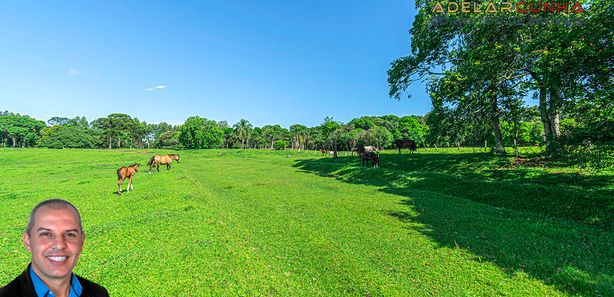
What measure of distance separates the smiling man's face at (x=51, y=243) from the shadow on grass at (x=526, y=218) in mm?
8432

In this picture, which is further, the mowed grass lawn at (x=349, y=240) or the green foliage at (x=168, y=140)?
the green foliage at (x=168, y=140)

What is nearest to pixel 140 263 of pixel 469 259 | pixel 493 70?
pixel 469 259

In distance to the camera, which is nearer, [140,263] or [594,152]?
[140,263]

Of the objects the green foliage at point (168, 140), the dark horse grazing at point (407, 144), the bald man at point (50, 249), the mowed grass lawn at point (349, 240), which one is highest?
the green foliage at point (168, 140)

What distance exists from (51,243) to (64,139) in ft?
455

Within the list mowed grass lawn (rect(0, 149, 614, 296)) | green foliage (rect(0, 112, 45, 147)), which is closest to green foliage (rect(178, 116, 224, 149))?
green foliage (rect(0, 112, 45, 147))

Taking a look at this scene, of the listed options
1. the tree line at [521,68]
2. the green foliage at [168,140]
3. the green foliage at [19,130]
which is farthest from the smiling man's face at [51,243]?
the green foliage at [19,130]

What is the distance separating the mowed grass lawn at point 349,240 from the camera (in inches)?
233

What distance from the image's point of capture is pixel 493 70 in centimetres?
1545

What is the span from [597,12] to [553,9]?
13.0 feet

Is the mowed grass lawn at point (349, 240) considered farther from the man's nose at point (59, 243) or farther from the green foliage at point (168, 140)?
the green foliage at point (168, 140)

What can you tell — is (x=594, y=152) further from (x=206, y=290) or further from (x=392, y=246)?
(x=206, y=290)

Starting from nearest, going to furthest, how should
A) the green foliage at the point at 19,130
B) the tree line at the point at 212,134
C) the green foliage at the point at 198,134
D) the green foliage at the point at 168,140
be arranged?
the tree line at the point at 212,134
the green foliage at the point at 198,134
the green foliage at the point at 19,130
the green foliage at the point at 168,140

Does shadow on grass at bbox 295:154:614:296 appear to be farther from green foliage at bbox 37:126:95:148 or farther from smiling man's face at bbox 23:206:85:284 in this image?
green foliage at bbox 37:126:95:148
